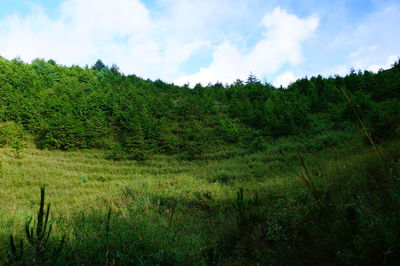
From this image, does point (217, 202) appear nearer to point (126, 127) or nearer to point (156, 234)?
point (156, 234)

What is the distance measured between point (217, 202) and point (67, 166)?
17.1 metres

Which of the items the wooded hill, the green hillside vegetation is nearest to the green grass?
the green hillside vegetation

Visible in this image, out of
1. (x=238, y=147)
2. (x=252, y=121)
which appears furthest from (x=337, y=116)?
(x=238, y=147)

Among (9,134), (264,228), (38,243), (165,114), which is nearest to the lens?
(38,243)

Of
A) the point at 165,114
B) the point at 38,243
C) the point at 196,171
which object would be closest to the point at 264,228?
the point at 38,243

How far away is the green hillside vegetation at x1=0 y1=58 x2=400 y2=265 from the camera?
2.64 meters

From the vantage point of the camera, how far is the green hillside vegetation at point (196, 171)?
264 cm

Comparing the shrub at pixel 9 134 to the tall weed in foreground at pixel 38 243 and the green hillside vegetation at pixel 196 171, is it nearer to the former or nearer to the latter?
the green hillside vegetation at pixel 196 171

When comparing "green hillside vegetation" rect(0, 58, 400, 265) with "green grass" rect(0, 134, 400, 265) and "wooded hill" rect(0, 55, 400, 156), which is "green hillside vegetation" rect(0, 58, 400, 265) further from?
"wooded hill" rect(0, 55, 400, 156)

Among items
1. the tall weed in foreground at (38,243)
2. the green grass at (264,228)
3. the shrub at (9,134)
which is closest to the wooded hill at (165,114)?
the shrub at (9,134)

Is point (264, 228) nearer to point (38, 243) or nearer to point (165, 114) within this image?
point (38, 243)

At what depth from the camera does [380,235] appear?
6.24 ft

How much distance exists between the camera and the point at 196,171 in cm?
1794

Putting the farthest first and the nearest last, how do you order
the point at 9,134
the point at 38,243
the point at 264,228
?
the point at 9,134, the point at 264,228, the point at 38,243
